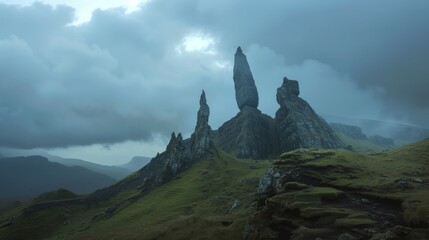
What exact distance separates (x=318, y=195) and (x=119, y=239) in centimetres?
6076

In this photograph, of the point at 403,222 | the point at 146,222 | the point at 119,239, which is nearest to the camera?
the point at 403,222

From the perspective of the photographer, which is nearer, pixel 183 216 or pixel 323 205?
pixel 323 205

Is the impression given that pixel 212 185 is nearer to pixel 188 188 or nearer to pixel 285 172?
pixel 188 188

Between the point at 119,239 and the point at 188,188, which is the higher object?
the point at 188,188

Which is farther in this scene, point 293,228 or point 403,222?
point 293,228

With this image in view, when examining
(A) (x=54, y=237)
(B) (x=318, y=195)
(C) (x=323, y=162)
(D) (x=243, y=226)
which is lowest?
(A) (x=54, y=237)

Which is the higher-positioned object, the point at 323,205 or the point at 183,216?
the point at 323,205

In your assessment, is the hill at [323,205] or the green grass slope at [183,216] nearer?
the hill at [323,205]

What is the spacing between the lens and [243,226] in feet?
267

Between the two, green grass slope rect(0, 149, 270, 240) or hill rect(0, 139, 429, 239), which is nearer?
hill rect(0, 139, 429, 239)

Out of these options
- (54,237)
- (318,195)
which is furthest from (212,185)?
(318,195)

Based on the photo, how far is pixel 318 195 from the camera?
79.0 metres

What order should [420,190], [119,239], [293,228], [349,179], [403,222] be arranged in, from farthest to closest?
[119,239], [349,179], [420,190], [293,228], [403,222]

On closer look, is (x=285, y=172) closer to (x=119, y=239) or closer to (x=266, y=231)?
(x=266, y=231)
